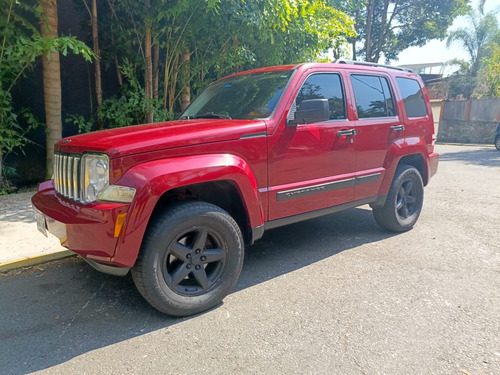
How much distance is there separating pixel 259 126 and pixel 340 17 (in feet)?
23.9

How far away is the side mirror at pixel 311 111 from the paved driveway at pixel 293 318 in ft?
4.95

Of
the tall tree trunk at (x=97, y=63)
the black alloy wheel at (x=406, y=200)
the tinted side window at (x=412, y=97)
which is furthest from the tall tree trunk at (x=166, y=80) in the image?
the black alloy wheel at (x=406, y=200)

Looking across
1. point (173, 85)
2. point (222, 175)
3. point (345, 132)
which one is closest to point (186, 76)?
point (173, 85)

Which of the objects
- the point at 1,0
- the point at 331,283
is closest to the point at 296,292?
the point at 331,283

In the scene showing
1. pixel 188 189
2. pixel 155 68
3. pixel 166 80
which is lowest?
pixel 188 189

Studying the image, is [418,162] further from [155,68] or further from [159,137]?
[155,68]

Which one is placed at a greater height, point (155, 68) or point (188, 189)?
point (155, 68)

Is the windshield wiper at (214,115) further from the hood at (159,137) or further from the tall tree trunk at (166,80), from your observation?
the tall tree trunk at (166,80)

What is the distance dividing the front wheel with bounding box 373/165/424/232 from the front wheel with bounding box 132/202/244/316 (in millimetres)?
2365

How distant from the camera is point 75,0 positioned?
7.46 metres

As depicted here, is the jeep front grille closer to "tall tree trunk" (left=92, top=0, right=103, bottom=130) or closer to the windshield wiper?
the windshield wiper

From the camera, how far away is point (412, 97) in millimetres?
4996

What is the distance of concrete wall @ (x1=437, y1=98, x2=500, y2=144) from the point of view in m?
20.8

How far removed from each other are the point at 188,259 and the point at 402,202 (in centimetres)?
318
